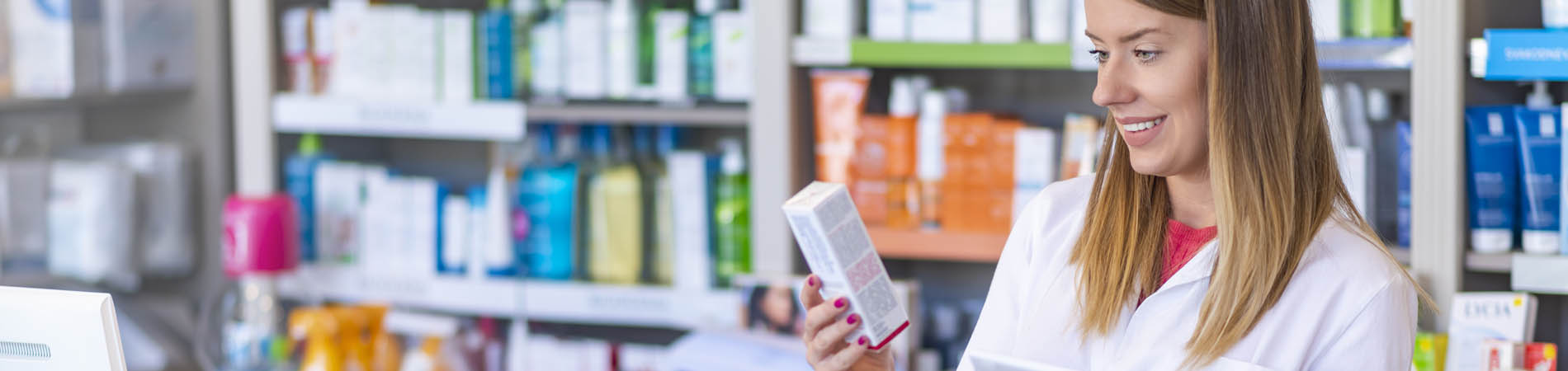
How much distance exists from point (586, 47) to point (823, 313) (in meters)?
1.37

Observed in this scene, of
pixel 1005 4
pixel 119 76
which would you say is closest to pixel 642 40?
pixel 1005 4

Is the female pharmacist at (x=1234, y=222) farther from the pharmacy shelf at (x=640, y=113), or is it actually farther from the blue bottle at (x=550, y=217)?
the blue bottle at (x=550, y=217)

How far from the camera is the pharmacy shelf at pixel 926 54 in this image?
223cm

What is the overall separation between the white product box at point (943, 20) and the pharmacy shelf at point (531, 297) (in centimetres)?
61

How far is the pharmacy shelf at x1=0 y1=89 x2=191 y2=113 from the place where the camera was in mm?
2666

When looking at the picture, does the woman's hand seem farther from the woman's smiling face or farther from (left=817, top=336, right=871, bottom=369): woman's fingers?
the woman's smiling face

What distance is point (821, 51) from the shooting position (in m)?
2.37

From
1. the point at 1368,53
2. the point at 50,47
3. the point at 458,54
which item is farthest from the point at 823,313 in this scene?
the point at 50,47

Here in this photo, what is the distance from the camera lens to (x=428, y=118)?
2662 mm

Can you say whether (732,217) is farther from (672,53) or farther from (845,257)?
(845,257)

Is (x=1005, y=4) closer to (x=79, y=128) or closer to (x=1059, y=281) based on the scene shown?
(x=1059, y=281)

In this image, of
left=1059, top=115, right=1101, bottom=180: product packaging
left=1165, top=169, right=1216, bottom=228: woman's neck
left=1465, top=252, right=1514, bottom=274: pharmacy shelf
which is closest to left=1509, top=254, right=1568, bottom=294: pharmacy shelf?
left=1465, top=252, right=1514, bottom=274: pharmacy shelf

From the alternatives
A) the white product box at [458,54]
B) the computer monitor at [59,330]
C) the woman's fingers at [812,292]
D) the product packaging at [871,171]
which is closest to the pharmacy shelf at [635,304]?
the product packaging at [871,171]

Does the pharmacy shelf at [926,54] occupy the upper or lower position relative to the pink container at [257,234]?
upper
